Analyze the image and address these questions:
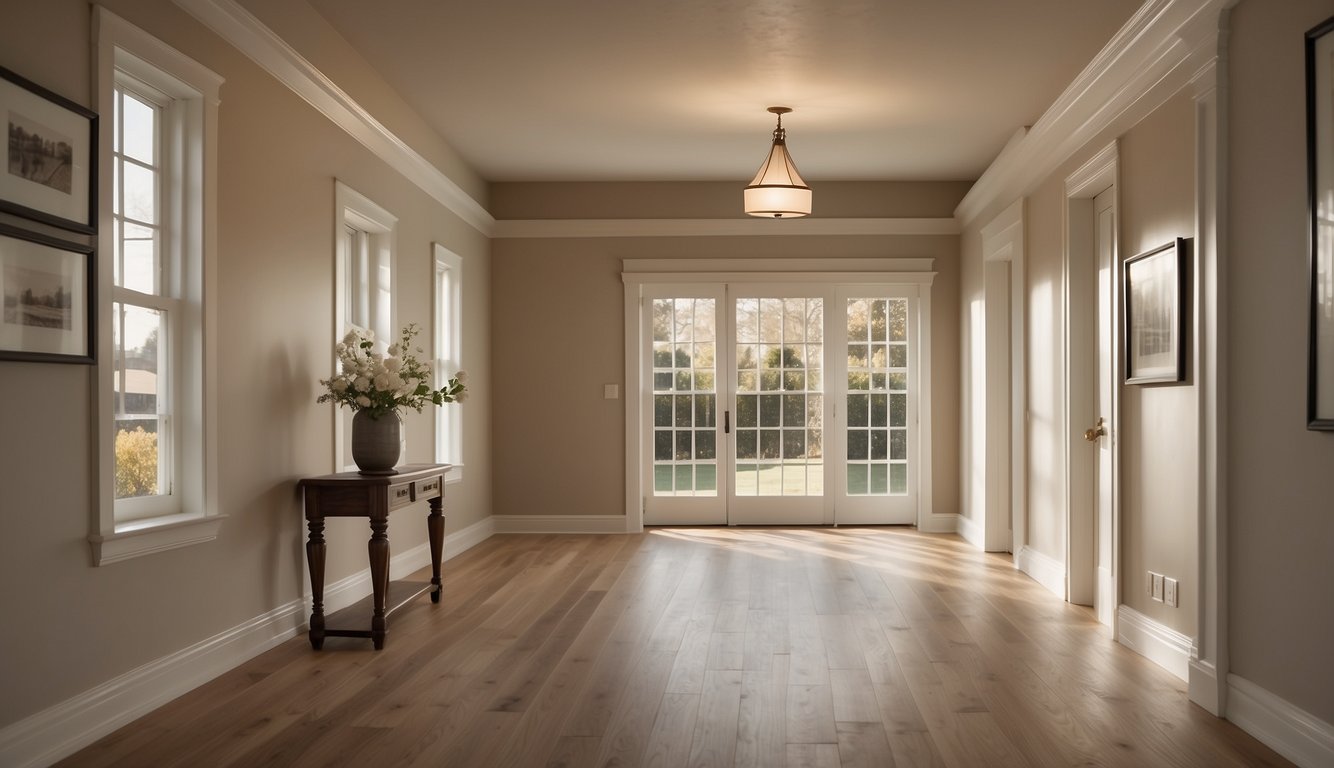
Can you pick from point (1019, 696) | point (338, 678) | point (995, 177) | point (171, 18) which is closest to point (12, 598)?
point (338, 678)

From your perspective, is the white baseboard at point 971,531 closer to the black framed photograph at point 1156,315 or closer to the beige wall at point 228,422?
the black framed photograph at point 1156,315

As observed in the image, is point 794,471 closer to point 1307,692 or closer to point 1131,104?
point 1131,104

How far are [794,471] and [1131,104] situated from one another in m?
4.76

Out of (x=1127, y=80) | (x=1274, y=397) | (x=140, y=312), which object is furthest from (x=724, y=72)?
(x=1274, y=397)

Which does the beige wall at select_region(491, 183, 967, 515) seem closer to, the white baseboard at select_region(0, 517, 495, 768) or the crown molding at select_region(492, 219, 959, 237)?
the crown molding at select_region(492, 219, 959, 237)

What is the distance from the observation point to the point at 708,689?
398 cm

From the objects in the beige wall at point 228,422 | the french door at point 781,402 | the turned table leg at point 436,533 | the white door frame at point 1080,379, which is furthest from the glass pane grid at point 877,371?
the turned table leg at point 436,533

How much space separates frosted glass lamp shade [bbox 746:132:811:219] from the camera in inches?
248

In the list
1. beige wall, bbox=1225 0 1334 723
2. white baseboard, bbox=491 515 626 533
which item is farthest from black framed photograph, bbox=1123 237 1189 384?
white baseboard, bbox=491 515 626 533

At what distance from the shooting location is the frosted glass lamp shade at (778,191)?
631 centimetres

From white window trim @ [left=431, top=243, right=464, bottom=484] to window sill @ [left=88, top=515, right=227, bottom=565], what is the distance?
10.2 feet

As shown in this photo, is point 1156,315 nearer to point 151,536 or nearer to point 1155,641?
point 1155,641

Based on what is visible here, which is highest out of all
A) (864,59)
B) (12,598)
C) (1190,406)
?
(864,59)

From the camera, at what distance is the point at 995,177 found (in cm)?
711
